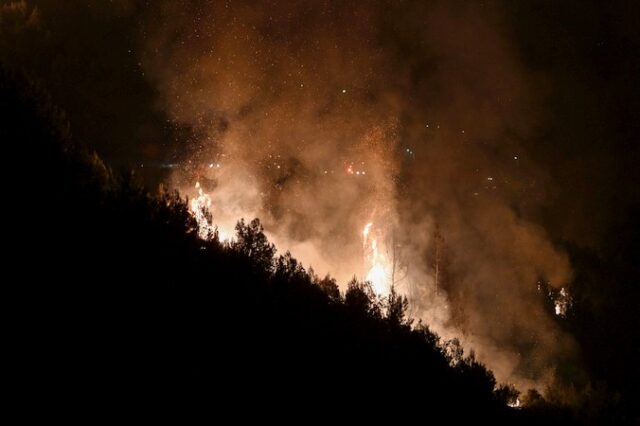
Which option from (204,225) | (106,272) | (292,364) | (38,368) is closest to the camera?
(38,368)

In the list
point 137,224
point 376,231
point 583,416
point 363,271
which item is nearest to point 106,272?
point 137,224

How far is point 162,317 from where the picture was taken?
229 inches

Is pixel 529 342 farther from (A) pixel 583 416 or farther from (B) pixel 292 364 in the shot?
(B) pixel 292 364

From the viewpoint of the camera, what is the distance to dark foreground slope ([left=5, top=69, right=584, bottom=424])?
4.85 metres

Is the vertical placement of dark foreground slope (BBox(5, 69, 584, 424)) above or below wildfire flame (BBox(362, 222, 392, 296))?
below

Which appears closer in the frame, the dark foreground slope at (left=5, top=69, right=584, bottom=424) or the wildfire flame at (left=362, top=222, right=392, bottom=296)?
the dark foreground slope at (left=5, top=69, right=584, bottom=424)

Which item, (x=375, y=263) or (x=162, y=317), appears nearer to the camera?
(x=162, y=317)

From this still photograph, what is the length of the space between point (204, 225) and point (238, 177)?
A: 38.2ft

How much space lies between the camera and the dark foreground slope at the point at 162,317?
4852 millimetres

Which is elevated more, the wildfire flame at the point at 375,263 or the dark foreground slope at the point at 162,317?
the wildfire flame at the point at 375,263

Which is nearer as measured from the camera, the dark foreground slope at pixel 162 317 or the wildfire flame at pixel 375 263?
the dark foreground slope at pixel 162 317

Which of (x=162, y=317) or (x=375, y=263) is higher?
(x=375, y=263)

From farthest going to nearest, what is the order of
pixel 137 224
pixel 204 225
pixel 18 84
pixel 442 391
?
pixel 204 225, pixel 442 391, pixel 18 84, pixel 137 224

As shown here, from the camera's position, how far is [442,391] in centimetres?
866
